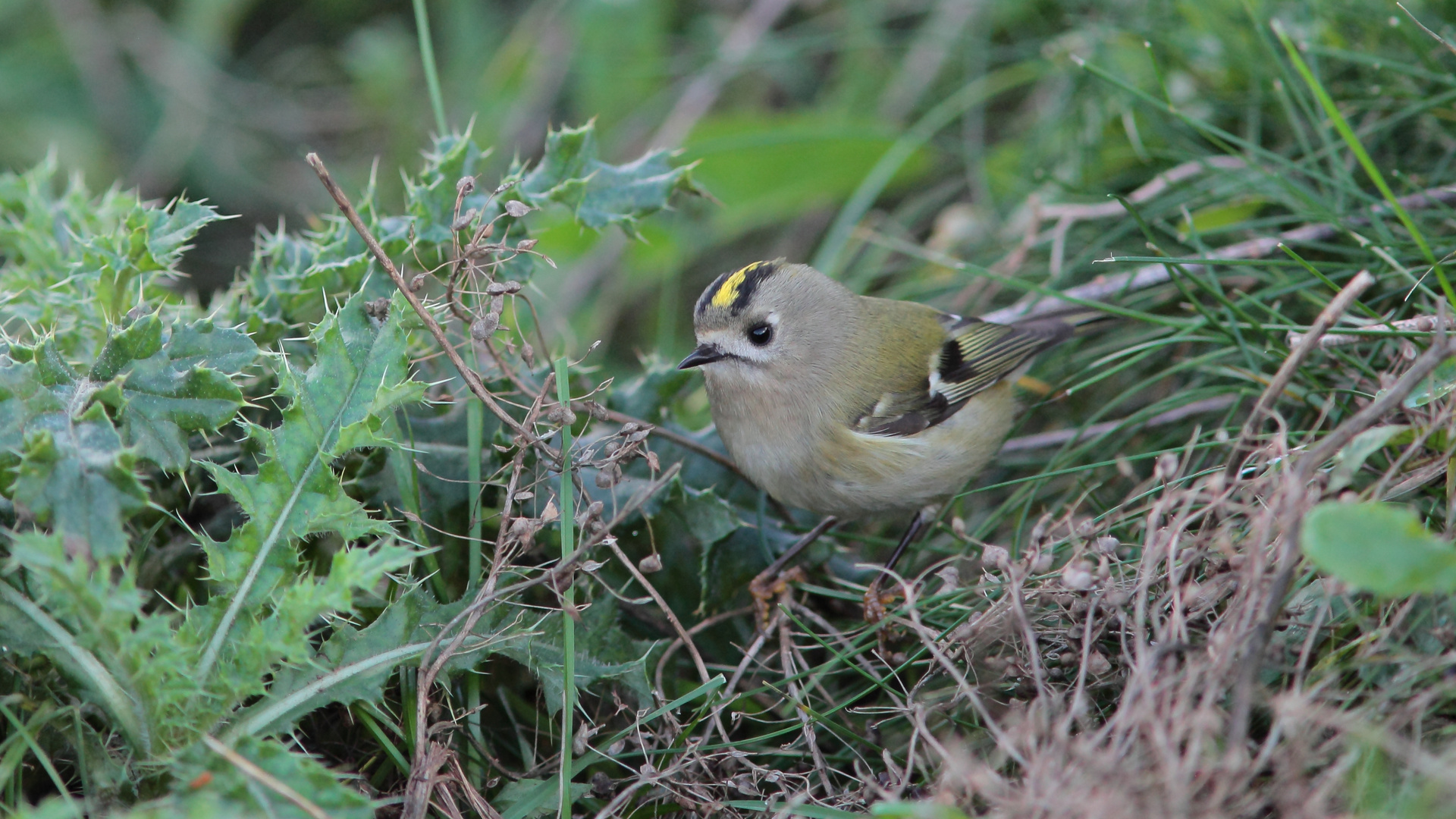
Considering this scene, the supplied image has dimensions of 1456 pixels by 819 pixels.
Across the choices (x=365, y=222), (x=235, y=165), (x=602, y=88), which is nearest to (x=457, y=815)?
(x=365, y=222)

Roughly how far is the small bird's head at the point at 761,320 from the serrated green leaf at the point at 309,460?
34.6 inches

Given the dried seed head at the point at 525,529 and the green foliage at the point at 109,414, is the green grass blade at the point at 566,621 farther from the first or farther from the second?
the green foliage at the point at 109,414

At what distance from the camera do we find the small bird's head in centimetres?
274

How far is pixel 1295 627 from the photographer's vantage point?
5.93ft

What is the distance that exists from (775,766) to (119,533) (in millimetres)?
1305

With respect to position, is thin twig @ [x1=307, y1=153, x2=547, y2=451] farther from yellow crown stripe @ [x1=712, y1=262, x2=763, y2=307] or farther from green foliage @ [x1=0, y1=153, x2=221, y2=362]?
yellow crown stripe @ [x1=712, y1=262, x2=763, y2=307]

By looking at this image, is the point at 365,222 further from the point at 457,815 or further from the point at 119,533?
the point at 457,815

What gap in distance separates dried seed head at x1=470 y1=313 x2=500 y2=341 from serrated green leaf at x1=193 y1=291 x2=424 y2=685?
0.48 feet

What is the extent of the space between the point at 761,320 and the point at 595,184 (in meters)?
0.59

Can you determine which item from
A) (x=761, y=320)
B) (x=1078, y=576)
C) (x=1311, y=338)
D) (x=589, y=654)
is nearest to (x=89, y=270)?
(x=589, y=654)

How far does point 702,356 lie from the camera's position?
2674 mm

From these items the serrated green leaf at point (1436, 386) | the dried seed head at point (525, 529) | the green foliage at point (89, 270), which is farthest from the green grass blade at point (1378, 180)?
the green foliage at point (89, 270)

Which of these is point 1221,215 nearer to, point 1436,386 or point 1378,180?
point 1378,180


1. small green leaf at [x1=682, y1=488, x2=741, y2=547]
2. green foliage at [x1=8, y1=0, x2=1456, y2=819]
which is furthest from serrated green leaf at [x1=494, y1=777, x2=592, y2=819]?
small green leaf at [x1=682, y1=488, x2=741, y2=547]
